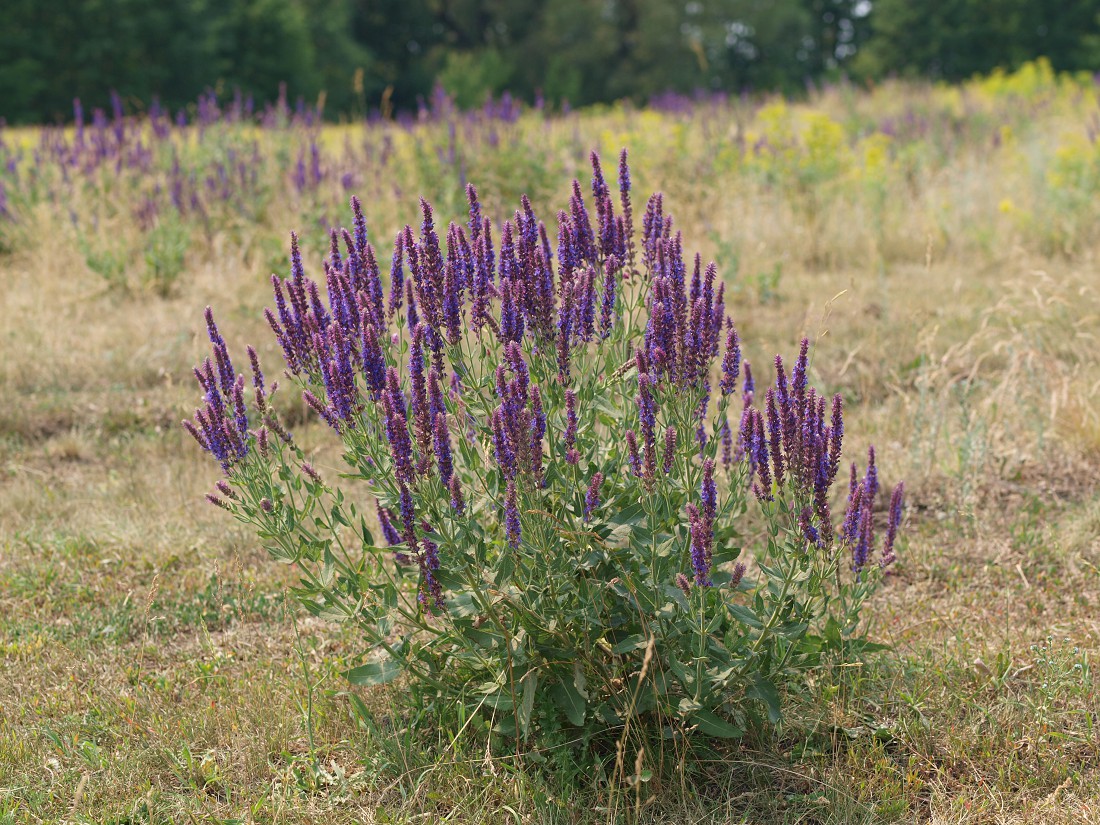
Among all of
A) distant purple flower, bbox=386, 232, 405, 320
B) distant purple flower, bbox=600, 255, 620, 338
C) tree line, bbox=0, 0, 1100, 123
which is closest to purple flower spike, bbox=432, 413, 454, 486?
distant purple flower, bbox=386, 232, 405, 320

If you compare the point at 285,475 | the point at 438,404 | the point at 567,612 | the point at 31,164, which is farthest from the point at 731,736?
the point at 31,164

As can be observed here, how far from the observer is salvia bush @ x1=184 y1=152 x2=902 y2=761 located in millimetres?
2510

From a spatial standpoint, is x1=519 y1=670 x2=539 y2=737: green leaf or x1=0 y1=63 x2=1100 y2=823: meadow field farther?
x1=0 y1=63 x2=1100 y2=823: meadow field

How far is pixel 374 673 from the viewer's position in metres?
2.75

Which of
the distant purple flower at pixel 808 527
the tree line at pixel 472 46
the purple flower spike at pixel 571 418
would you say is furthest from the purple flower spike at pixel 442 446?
the tree line at pixel 472 46

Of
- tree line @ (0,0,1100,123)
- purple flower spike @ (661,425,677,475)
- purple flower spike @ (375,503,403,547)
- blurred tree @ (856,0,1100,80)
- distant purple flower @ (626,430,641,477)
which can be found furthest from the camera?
blurred tree @ (856,0,1100,80)

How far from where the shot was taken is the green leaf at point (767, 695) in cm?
258

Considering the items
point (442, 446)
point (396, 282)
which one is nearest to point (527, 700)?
point (442, 446)

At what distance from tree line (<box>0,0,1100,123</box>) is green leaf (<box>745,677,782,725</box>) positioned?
77.3ft

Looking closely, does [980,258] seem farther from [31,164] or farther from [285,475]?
[31,164]

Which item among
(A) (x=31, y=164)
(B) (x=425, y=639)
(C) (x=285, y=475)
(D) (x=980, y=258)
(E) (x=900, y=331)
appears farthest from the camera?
(A) (x=31, y=164)

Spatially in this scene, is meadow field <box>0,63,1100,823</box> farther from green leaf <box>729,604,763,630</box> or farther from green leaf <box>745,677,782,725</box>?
green leaf <box>729,604,763,630</box>

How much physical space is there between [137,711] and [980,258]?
705 centimetres

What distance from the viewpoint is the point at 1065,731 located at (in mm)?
2908
